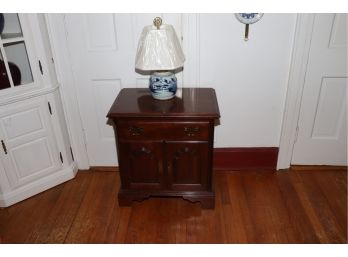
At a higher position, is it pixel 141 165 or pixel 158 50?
pixel 158 50

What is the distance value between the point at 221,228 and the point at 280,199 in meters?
0.57

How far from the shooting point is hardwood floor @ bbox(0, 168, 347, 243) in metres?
2.07

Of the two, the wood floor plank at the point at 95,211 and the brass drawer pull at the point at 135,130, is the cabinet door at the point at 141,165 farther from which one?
the wood floor plank at the point at 95,211

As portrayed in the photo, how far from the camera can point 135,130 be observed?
205 centimetres

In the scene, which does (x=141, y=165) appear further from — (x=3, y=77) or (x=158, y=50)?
(x=3, y=77)

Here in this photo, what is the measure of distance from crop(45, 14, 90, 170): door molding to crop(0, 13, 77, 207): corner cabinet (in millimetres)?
48

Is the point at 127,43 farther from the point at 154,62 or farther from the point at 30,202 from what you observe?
the point at 30,202

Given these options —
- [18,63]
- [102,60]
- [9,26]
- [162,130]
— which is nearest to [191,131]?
[162,130]

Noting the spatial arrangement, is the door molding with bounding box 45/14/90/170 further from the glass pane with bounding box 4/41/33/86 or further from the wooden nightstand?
the wooden nightstand

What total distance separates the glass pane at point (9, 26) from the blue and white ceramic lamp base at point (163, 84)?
96 cm

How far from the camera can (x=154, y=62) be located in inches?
75.3

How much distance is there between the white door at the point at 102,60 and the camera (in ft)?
7.20

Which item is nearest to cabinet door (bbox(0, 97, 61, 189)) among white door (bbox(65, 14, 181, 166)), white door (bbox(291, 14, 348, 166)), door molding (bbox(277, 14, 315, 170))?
white door (bbox(65, 14, 181, 166))

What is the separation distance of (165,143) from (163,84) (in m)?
0.39
